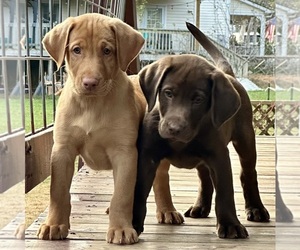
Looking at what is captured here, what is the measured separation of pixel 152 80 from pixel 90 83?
9.6 inches

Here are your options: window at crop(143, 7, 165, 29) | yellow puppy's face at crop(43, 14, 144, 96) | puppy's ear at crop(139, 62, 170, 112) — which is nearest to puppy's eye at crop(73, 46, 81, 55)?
yellow puppy's face at crop(43, 14, 144, 96)

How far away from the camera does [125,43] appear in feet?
6.82

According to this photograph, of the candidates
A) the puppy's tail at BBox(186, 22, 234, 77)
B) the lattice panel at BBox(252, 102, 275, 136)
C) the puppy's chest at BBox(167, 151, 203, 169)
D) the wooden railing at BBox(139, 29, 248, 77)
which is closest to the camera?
the puppy's chest at BBox(167, 151, 203, 169)

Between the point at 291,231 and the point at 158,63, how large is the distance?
878mm

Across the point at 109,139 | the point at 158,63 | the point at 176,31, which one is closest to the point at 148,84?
the point at 158,63

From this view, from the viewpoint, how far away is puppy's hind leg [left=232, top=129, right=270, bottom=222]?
8.18 feet

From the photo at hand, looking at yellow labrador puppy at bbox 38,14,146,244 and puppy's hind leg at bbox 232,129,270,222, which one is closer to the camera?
yellow labrador puppy at bbox 38,14,146,244

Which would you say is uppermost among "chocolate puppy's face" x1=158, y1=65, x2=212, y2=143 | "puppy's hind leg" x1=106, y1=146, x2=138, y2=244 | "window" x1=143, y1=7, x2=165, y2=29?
"window" x1=143, y1=7, x2=165, y2=29

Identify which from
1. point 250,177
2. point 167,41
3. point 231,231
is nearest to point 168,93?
point 231,231

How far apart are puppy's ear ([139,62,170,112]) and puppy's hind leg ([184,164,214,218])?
1.72 ft

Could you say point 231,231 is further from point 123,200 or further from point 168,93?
point 168,93

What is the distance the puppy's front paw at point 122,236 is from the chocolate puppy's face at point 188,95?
13.2 inches

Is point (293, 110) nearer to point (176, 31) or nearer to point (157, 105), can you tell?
point (157, 105)

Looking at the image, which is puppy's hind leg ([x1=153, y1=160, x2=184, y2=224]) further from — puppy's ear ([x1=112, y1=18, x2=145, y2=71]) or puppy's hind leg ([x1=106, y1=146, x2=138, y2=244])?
puppy's ear ([x1=112, y1=18, x2=145, y2=71])
